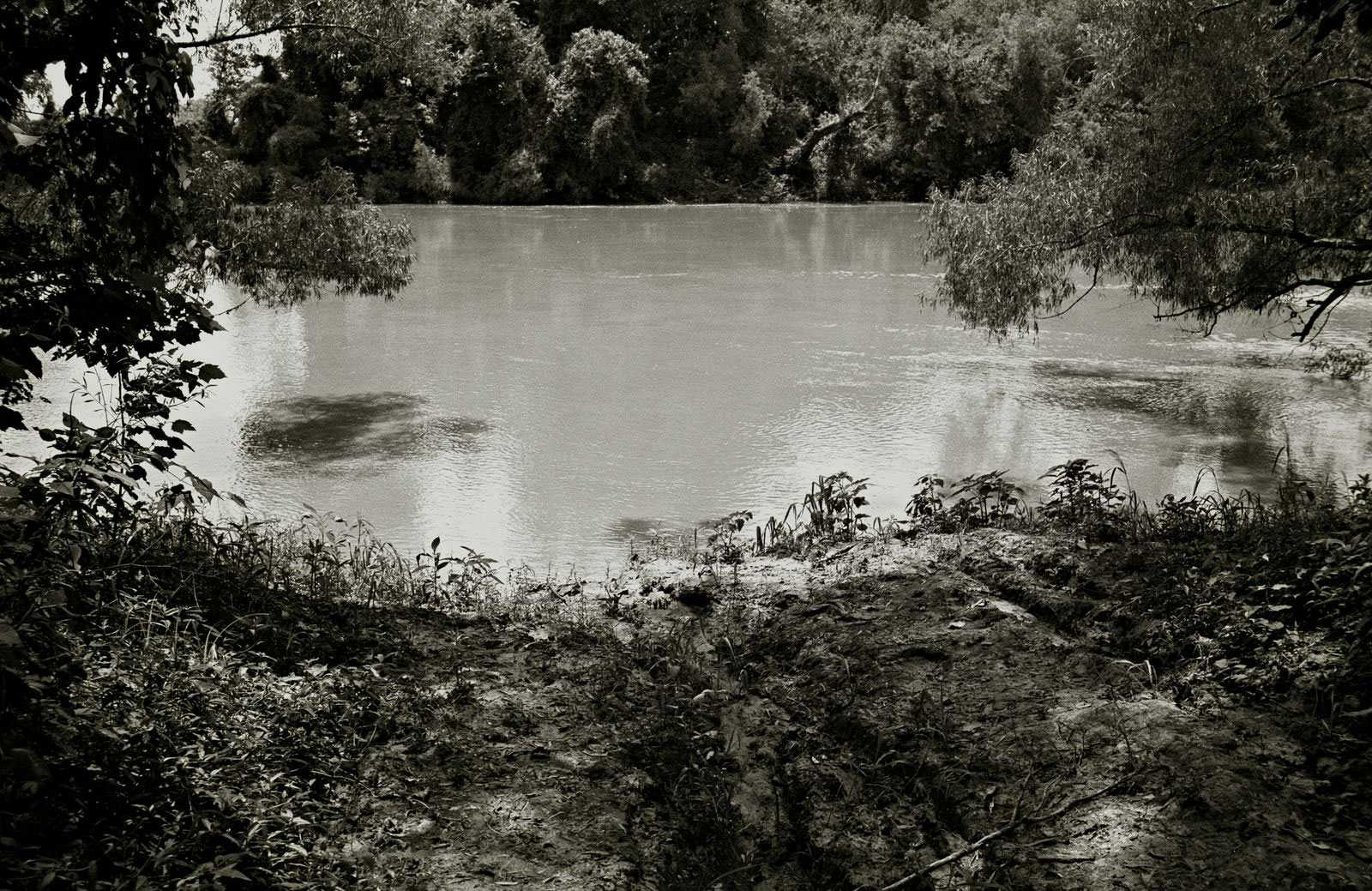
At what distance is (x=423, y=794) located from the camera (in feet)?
10.8

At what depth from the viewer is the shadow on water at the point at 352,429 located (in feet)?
32.1

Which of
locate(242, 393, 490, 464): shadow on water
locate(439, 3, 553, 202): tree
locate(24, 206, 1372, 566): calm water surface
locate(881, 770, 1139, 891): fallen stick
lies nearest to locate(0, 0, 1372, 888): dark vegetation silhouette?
locate(881, 770, 1139, 891): fallen stick

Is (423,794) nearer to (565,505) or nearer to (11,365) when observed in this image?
(11,365)

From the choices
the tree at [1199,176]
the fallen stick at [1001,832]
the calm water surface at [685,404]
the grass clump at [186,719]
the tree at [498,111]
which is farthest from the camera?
the tree at [498,111]

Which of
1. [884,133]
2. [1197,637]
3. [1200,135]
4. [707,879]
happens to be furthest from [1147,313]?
[884,133]

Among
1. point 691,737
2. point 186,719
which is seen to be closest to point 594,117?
point 691,737

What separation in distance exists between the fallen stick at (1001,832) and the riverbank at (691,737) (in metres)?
0.01

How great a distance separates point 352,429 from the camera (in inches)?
414

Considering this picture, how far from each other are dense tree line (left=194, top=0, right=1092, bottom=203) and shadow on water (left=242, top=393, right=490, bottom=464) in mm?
24158

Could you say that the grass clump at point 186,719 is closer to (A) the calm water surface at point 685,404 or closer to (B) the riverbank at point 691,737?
(B) the riverbank at point 691,737

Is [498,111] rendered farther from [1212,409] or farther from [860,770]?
[860,770]

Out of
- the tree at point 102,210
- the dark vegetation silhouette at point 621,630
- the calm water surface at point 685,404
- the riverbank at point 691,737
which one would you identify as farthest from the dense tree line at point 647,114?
the riverbank at point 691,737

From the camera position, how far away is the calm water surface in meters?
8.59

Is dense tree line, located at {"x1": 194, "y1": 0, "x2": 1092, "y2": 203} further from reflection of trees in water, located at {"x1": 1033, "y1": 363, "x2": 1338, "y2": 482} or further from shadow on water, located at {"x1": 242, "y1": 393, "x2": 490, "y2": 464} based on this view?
reflection of trees in water, located at {"x1": 1033, "y1": 363, "x2": 1338, "y2": 482}
